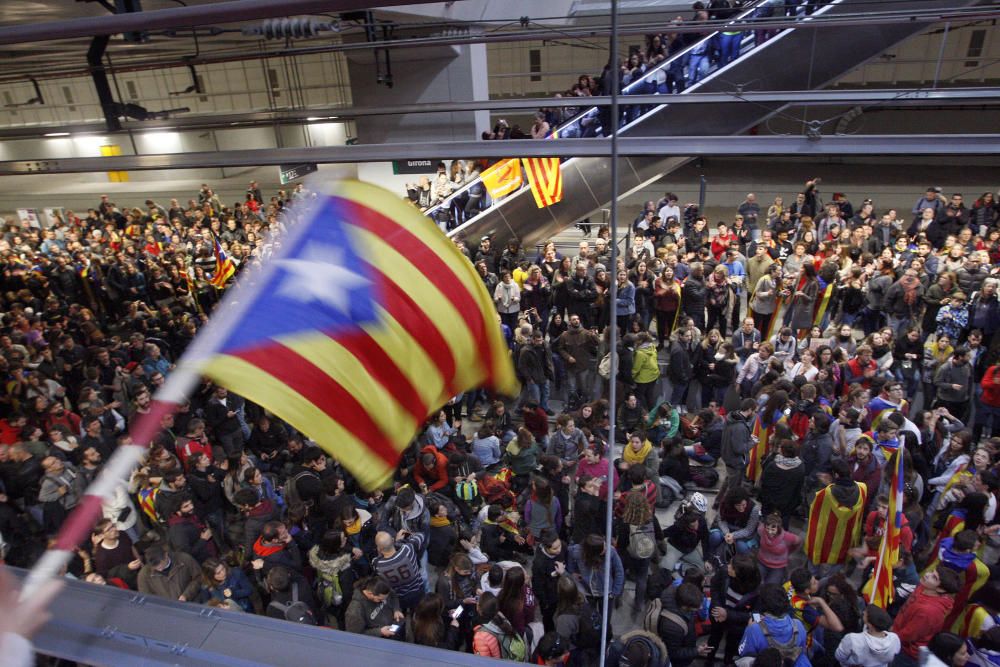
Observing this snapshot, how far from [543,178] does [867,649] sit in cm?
969

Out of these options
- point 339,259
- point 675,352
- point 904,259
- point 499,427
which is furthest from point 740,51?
point 339,259

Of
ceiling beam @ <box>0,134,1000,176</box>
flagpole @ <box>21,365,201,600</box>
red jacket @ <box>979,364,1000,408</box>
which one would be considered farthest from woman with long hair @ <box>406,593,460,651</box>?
red jacket @ <box>979,364,1000,408</box>

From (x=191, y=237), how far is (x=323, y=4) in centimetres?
1424

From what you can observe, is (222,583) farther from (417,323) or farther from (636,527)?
(417,323)

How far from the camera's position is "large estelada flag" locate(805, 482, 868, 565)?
5574 millimetres

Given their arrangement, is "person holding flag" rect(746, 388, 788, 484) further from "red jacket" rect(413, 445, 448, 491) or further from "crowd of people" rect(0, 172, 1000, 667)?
"red jacket" rect(413, 445, 448, 491)

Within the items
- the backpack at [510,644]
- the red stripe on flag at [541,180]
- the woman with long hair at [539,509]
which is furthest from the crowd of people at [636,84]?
the backpack at [510,644]

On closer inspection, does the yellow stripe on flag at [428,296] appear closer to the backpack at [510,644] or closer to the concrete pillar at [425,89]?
the backpack at [510,644]

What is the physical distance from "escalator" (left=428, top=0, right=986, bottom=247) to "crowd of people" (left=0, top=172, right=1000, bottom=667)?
3.07m

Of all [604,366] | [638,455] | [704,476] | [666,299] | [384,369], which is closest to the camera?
[384,369]

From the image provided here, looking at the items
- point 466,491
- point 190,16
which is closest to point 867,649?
point 466,491

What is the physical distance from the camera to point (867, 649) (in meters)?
4.27

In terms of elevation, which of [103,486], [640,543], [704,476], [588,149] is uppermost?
[103,486]

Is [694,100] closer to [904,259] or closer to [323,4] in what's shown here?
[904,259]
